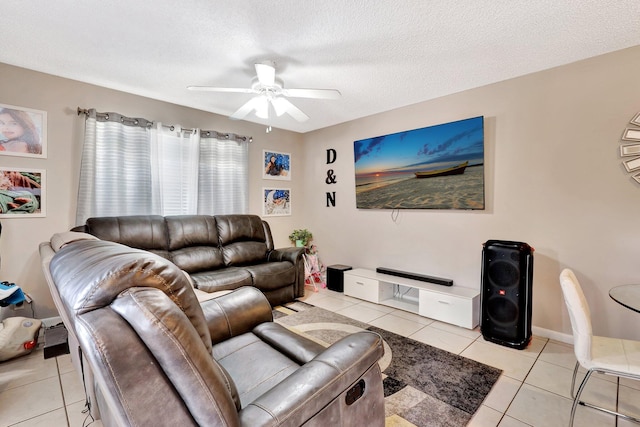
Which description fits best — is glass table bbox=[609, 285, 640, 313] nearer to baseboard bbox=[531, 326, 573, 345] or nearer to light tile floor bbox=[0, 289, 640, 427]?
light tile floor bbox=[0, 289, 640, 427]

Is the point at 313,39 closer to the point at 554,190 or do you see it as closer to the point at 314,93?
the point at 314,93

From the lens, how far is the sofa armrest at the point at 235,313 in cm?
181

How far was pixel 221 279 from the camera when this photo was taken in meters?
3.19

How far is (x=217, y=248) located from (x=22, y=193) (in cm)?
194

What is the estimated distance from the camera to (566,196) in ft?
8.87

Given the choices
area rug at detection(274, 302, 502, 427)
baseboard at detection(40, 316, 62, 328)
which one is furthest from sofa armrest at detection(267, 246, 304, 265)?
baseboard at detection(40, 316, 62, 328)

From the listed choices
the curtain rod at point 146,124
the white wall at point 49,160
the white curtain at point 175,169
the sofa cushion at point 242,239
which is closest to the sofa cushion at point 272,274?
the sofa cushion at point 242,239

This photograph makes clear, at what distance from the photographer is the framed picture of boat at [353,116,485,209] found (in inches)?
126

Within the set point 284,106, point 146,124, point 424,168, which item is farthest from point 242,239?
point 424,168

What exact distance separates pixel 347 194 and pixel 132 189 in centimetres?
286

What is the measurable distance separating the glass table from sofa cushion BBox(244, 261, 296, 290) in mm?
2981

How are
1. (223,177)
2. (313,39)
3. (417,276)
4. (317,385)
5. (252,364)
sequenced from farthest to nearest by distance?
(223,177) → (417,276) → (313,39) → (252,364) → (317,385)

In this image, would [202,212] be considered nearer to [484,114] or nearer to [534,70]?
[484,114]

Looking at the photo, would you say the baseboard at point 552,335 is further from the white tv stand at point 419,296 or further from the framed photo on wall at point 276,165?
the framed photo on wall at point 276,165
